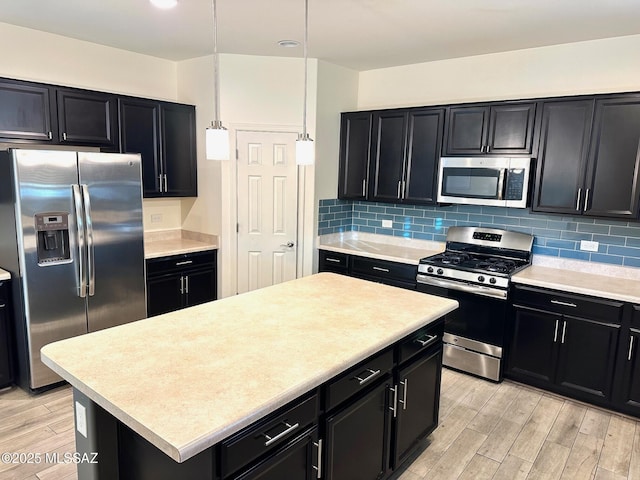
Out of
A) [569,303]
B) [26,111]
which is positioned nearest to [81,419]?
[26,111]

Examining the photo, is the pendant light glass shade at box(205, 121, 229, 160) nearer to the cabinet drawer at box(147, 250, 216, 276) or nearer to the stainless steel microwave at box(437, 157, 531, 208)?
the cabinet drawer at box(147, 250, 216, 276)

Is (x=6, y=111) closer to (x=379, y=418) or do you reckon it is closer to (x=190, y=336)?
(x=190, y=336)

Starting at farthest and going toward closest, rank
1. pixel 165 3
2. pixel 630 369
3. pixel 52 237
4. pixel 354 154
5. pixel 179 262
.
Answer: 1. pixel 354 154
2. pixel 179 262
3. pixel 52 237
4. pixel 630 369
5. pixel 165 3

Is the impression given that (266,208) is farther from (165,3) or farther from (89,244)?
(165,3)

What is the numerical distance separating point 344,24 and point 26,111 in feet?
8.11

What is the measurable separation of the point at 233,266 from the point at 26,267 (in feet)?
6.00

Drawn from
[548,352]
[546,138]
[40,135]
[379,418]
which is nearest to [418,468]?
[379,418]

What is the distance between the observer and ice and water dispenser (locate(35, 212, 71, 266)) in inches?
121

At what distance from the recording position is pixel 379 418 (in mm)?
2125

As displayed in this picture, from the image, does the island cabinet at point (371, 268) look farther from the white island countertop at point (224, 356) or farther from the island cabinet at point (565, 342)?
the white island countertop at point (224, 356)

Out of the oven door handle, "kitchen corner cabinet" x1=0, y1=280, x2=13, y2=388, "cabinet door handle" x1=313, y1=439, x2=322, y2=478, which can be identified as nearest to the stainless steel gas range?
the oven door handle

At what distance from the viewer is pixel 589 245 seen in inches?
140

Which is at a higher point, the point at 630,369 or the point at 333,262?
the point at 333,262

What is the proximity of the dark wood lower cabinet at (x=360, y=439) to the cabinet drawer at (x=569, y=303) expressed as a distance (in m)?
1.77
